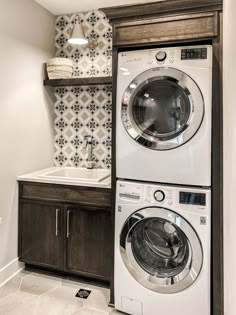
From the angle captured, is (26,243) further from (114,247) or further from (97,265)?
(114,247)

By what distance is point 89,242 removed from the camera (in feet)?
8.25

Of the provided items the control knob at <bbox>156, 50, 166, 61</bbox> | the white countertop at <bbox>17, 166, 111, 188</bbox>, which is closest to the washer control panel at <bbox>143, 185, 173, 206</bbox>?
the white countertop at <bbox>17, 166, 111, 188</bbox>

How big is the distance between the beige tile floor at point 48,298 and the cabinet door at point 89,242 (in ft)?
0.52

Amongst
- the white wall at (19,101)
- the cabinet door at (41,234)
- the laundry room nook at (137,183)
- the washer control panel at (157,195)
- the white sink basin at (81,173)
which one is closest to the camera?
the laundry room nook at (137,183)

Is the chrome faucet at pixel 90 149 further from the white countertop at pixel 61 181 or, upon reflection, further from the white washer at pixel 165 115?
the white washer at pixel 165 115

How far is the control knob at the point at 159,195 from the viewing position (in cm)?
198

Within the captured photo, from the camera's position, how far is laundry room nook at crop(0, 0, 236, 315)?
1.87 meters

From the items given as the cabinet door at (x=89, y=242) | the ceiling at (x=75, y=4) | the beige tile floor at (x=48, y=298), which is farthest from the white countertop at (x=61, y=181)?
the ceiling at (x=75, y=4)

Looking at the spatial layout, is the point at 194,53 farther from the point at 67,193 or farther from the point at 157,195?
the point at 67,193

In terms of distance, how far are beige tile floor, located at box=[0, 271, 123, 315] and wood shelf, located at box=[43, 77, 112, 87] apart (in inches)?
73.9

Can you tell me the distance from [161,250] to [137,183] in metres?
0.52

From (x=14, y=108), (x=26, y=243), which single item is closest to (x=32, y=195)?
(x=26, y=243)

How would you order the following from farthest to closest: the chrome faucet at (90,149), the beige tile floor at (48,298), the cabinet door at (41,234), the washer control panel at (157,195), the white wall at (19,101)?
the chrome faucet at (90,149) < the cabinet door at (41,234) < the white wall at (19,101) < the beige tile floor at (48,298) < the washer control panel at (157,195)

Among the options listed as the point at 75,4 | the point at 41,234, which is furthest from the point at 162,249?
the point at 75,4
